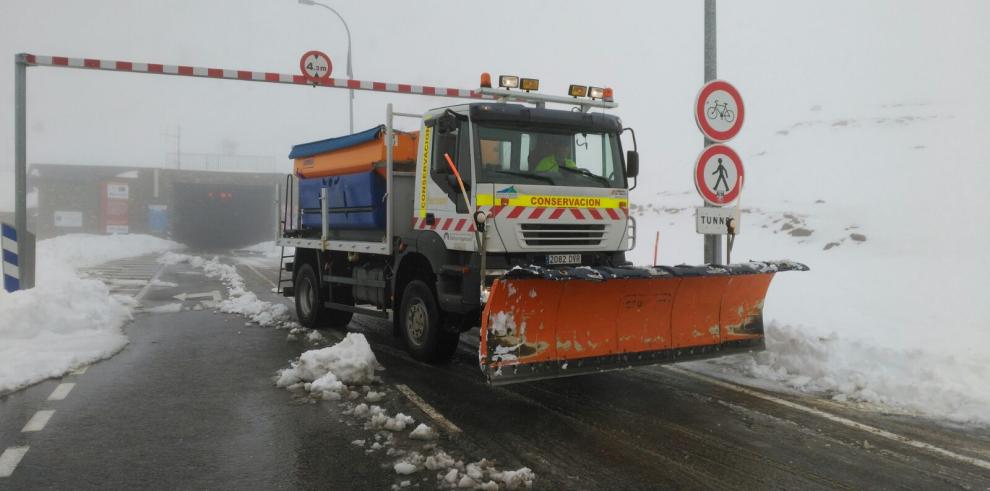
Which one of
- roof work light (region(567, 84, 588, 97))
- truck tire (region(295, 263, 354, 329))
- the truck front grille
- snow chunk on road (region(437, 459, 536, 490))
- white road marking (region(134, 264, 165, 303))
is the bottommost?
white road marking (region(134, 264, 165, 303))

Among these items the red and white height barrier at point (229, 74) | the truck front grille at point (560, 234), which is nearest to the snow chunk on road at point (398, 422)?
the truck front grille at point (560, 234)

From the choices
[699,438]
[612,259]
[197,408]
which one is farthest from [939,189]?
[197,408]

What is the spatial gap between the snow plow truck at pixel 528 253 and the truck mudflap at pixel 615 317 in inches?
0.4

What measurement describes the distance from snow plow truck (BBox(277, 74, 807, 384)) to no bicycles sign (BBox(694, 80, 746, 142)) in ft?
3.46

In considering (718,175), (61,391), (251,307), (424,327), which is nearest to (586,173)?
(718,175)

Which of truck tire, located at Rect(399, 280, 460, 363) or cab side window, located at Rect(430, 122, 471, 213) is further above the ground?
cab side window, located at Rect(430, 122, 471, 213)

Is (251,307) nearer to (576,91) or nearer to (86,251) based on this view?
(576,91)

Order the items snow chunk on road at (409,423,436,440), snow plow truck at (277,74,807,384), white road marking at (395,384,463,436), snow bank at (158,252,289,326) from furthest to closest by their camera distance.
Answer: snow bank at (158,252,289,326) → snow plow truck at (277,74,807,384) → white road marking at (395,384,463,436) → snow chunk on road at (409,423,436,440)

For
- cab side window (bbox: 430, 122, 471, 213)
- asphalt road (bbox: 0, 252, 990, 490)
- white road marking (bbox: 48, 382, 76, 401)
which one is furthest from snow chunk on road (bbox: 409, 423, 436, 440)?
white road marking (bbox: 48, 382, 76, 401)

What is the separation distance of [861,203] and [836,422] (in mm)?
23397

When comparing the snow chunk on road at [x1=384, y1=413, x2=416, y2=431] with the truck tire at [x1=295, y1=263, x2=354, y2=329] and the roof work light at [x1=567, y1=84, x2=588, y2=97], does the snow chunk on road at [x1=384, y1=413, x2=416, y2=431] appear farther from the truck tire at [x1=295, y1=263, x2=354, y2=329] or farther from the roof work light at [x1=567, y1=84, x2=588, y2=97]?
the truck tire at [x1=295, y1=263, x2=354, y2=329]

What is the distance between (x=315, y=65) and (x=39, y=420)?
10.1 m

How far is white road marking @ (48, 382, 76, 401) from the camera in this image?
6.03 m

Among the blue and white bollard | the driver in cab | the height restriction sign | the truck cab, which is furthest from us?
the blue and white bollard
